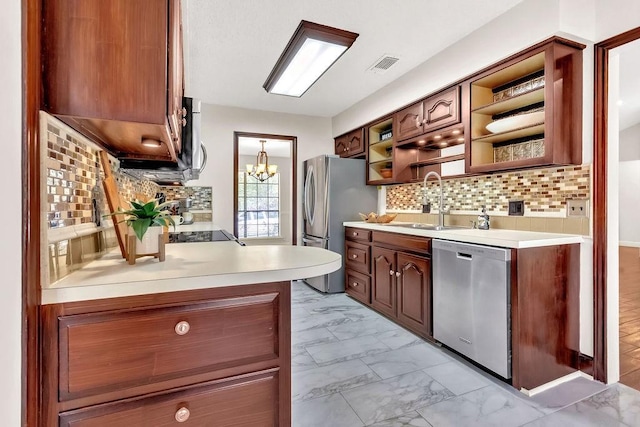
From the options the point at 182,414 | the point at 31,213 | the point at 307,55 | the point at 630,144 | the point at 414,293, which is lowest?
the point at 414,293

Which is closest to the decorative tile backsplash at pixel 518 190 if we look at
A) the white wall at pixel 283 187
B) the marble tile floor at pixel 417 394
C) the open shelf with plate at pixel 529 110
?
the open shelf with plate at pixel 529 110

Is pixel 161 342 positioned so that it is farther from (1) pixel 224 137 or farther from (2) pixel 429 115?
(1) pixel 224 137

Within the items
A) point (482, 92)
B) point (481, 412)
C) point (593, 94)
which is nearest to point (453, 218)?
point (482, 92)

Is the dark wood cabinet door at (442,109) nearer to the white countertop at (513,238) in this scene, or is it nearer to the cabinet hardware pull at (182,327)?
the white countertop at (513,238)

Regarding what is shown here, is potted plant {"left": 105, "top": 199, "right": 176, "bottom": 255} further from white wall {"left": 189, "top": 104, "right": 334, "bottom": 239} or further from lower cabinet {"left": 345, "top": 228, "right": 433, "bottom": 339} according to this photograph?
white wall {"left": 189, "top": 104, "right": 334, "bottom": 239}

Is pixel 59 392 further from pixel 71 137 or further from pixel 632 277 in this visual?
pixel 632 277

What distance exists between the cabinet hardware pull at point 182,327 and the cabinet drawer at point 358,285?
8.88 feet

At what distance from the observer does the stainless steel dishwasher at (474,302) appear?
6.16 ft

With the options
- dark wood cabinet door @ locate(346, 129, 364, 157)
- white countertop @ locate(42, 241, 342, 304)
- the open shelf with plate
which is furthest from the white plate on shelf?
dark wood cabinet door @ locate(346, 129, 364, 157)

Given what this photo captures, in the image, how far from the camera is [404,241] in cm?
279

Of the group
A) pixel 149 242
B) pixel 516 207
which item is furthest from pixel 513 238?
pixel 149 242

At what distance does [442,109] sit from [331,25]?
1192 millimetres

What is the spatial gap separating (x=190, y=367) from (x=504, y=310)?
1782 mm

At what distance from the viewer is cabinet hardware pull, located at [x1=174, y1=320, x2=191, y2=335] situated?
0.91 m
